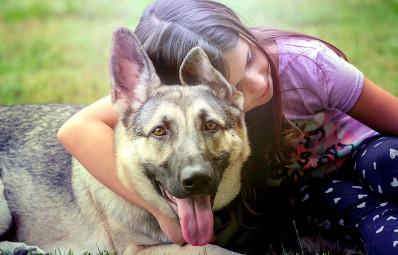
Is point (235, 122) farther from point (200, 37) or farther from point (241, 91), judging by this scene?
point (200, 37)

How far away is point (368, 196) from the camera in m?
2.99

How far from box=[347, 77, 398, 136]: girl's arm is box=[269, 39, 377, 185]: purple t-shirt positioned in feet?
0.17

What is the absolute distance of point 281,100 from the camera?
2984 millimetres

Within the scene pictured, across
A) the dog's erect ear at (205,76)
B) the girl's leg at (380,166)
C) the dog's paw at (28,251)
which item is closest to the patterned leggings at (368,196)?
the girl's leg at (380,166)

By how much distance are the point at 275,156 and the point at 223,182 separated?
52 centimetres

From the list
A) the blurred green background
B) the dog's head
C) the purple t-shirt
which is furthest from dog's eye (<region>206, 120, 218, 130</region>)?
the blurred green background

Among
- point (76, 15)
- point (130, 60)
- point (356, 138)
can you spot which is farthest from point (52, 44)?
point (356, 138)

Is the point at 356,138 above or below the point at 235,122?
below

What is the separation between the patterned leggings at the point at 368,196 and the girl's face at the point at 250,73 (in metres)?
0.78

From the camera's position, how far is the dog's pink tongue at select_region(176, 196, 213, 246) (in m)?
2.40

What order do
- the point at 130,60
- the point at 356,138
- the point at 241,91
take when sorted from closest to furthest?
1. the point at 130,60
2. the point at 241,91
3. the point at 356,138

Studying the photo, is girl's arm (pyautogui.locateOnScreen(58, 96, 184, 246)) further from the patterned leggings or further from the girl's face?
the patterned leggings

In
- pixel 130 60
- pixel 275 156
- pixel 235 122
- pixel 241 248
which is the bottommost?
pixel 241 248

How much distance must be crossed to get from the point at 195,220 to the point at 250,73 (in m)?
0.96
